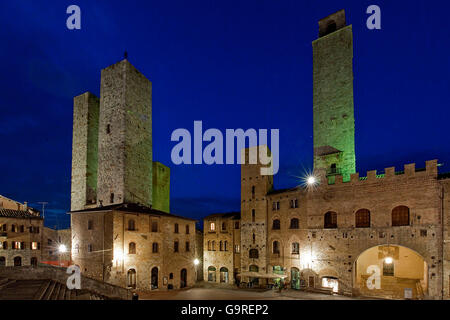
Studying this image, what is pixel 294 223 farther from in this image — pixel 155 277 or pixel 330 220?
pixel 155 277

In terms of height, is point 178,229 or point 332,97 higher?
point 332,97

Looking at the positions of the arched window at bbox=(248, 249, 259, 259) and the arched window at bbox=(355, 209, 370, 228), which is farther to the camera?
the arched window at bbox=(248, 249, 259, 259)

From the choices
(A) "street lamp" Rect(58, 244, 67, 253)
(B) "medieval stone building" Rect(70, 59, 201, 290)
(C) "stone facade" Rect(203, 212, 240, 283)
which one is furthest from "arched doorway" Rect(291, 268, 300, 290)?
(A) "street lamp" Rect(58, 244, 67, 253)

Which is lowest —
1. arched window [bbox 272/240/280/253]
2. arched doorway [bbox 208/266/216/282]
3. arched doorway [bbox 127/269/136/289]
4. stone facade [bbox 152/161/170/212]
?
arched doorway [bbox 208/266/216/282]

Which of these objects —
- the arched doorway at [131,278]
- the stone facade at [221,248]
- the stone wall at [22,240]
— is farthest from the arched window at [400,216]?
the stone wall at [22,240]

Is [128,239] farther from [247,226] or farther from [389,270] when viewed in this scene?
[389,270]

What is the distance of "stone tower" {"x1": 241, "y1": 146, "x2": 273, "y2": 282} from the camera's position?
35.5m

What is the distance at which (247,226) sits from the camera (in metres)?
37.2

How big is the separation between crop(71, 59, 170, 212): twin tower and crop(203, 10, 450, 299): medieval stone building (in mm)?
13786

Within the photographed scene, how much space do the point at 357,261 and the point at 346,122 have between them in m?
15.5

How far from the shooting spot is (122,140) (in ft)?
115

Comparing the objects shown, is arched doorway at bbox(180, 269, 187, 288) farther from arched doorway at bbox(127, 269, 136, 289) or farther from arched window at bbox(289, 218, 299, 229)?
arched window at bbox(289, 218, 299, 229)
